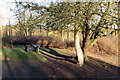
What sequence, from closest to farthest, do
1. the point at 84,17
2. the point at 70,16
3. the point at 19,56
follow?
1. the point at 70,16
2. the point at 84,17
3. the point at 19,56

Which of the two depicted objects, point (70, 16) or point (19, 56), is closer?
point (70, 16)

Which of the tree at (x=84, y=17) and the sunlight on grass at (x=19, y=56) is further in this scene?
the sunlight on grass at (x=19, y=56)

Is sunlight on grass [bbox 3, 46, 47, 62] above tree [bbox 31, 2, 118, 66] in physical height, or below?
below

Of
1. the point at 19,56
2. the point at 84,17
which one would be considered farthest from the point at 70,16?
the point at 19,56

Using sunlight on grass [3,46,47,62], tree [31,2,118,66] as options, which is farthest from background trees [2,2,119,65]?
sunlight on grass [3,46,47,62]

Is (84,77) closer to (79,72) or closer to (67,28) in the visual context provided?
(79,72)

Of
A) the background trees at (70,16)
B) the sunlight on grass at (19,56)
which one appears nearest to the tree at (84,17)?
the background trees at (70,16)

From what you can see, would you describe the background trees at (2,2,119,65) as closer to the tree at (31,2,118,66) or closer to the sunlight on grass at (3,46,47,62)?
the tree at (31,2,118,66)

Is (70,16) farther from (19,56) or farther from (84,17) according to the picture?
(19,56)

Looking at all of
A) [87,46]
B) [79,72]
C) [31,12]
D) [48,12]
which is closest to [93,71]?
Result: [79,72]

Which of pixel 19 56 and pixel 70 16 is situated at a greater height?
pixel 70 16

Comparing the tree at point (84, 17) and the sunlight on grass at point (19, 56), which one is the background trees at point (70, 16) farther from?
the sunlight on grass at point (19, 56)

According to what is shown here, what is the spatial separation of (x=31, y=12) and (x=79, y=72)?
4.54m

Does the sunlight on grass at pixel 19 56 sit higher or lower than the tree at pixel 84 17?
lower
